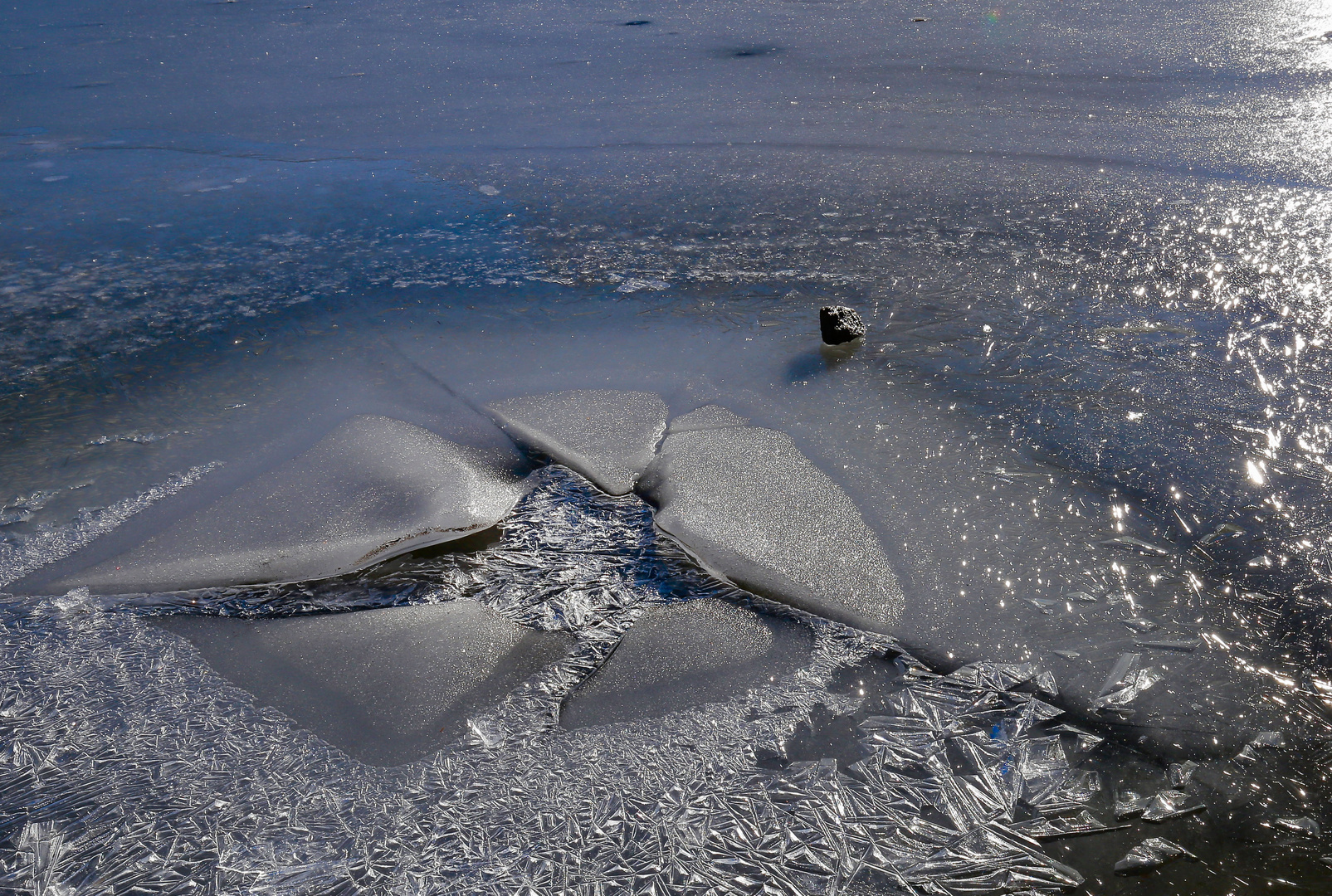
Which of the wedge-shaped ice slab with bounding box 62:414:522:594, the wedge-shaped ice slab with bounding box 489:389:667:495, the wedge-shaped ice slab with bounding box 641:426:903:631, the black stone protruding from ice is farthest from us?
the black stone protruding from ice

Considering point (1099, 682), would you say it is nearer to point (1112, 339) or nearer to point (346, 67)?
point (1112, 339)

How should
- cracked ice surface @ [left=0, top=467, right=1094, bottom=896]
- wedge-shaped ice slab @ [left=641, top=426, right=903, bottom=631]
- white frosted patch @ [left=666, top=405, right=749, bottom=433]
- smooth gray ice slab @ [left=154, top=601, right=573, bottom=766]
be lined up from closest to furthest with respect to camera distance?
cracked ice surface @ [left=0, top=467, right=1094, bottom=896] → smooth gray ice slab @ [left=154, top=601, right=573, bottom=766] → wedge-shaped ice slab @ [left=641, top=426, right=903, bottom=631] → white frosted patch @ [left=666, top=405, right=749, bottom=433]

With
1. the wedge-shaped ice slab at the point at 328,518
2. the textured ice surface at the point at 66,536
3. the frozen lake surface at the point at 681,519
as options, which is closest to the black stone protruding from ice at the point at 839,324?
the frozen lake surface at the point at 681,519

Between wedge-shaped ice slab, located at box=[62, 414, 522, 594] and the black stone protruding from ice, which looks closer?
wedge-shaped ice slab, located at box=[62, 414, 522, 594]

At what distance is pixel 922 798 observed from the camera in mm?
1538

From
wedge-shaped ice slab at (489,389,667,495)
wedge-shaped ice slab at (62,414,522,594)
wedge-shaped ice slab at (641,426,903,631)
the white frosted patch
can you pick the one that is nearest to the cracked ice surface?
wedge-shaped ice slab at (641,426,903,631)

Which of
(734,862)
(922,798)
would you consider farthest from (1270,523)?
(734,862)

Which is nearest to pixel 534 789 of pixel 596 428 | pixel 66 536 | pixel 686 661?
pixel 686 661

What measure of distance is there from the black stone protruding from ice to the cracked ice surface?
1266mm

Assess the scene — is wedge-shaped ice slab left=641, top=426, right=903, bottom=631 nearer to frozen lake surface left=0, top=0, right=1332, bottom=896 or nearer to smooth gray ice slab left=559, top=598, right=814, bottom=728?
frozen lake surface left=0, top=0, right=1332, bottom=896

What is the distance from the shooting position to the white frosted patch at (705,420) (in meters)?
2.58

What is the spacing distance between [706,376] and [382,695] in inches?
58.2

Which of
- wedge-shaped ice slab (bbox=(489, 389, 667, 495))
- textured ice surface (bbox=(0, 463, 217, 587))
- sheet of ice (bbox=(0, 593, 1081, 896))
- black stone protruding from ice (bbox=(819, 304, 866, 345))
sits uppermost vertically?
black stone protruding from ice (bbox=(819, 304, 866, 345))

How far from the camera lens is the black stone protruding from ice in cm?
289
